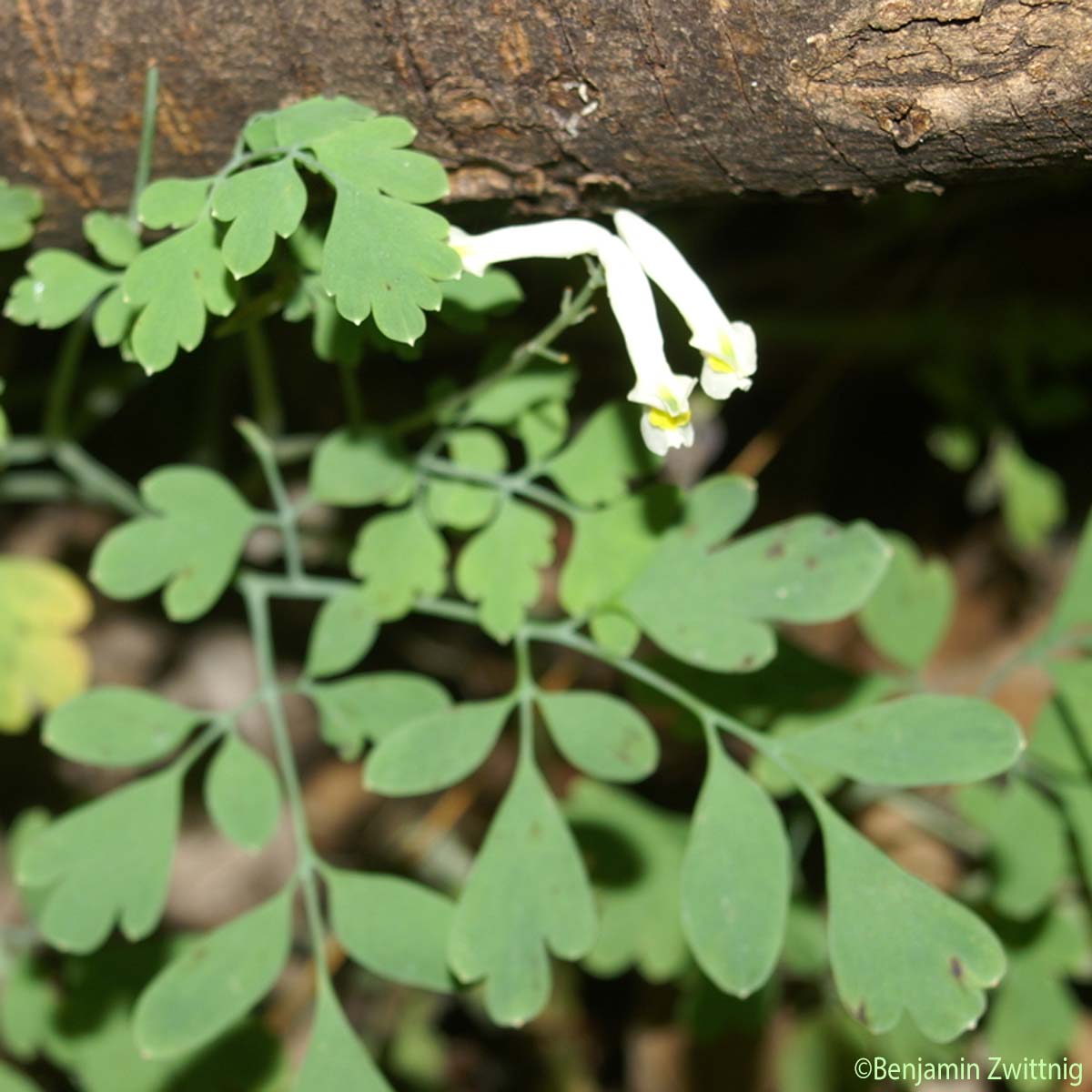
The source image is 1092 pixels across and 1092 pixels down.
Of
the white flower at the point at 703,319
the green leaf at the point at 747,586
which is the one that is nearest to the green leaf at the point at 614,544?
the green leaf at the point at 747,586

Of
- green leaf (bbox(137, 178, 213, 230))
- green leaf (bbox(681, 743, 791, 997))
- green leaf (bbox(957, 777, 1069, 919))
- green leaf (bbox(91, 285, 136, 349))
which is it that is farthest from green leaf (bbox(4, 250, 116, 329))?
green leaf (bbox(957, 777, 1069, 919))

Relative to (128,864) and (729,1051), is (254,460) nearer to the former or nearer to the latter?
(128,864)

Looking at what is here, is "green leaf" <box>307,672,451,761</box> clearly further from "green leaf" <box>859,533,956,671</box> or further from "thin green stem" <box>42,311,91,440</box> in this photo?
"green leaf" <box>859,533,956,671</box>

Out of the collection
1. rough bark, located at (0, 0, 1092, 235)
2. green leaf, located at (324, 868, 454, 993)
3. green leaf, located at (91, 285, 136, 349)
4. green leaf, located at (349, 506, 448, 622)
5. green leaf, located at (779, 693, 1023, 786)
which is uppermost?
rough bark, located at (0, 0, 1092, 235)

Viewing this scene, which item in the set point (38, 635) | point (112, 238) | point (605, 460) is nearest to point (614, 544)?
point (605, 460)

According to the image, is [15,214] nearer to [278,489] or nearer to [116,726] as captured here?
[278,489]

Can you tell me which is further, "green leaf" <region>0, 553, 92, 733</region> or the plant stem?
"green leaf" <region>0, 553, 92, 733</region>
